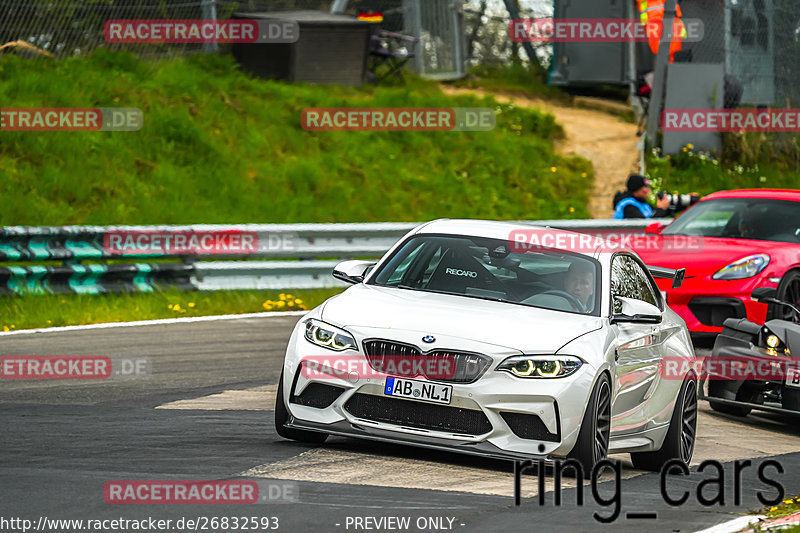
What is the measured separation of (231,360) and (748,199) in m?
5.95

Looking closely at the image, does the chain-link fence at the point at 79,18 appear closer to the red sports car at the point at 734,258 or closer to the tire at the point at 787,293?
the red sports car at the point at 734,258

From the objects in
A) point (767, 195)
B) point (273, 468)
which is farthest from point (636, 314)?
point (767, 195)

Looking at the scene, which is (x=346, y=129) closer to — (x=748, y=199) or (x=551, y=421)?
(x=748, y=199)

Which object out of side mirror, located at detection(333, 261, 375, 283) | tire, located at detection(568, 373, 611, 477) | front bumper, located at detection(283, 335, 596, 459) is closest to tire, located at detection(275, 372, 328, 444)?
front bumper, located at detection(283, 335, 596, 459)

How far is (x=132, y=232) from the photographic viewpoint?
15094 millimetres

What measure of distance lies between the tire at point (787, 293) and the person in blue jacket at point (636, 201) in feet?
12.8

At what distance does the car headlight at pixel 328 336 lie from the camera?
7.41m

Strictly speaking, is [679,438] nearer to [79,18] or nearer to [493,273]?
[493,273]

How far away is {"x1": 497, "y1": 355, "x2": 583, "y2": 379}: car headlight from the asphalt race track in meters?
0.57

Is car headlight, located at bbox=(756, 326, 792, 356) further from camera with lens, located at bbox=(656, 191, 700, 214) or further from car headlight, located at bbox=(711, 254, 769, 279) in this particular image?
camera with lens, located at bbox=(656, 191, 700, 214)

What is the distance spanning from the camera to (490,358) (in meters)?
7.17

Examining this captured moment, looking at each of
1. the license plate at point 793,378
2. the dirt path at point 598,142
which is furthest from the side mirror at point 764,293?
the dirt path at point 598,142

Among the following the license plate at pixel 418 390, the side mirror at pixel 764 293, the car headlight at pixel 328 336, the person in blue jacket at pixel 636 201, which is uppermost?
the car headlight at pixel 328 336

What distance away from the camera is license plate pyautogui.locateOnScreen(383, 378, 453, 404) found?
23.5 ft
